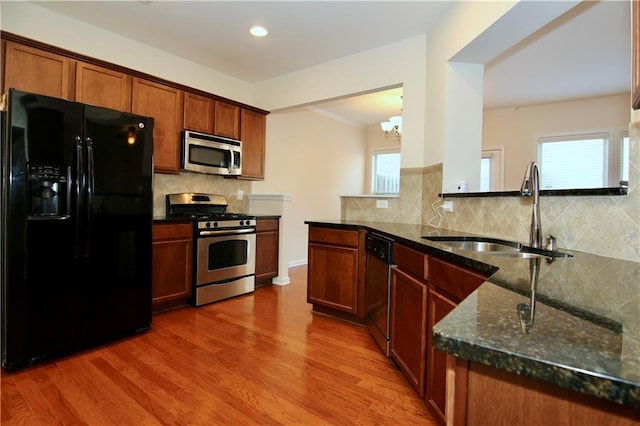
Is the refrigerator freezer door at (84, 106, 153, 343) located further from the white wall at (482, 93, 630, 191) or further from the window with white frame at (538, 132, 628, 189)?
the window with white frame at (538, 132, 628, 189)

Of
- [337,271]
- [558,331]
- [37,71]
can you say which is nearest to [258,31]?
[37,71]

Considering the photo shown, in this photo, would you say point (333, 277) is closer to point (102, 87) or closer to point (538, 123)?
point (102, 87)

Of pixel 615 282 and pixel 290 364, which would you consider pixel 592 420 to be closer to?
pixel 615 282

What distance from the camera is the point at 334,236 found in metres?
2.98

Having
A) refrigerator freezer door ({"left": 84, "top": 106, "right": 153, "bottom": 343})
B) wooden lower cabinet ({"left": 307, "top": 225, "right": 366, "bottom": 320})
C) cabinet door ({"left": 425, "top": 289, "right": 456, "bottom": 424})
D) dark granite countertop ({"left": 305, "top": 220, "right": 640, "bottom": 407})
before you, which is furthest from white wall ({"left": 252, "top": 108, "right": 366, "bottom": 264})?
dark granite countertop ({"left": 305, "top": 220, "right": 640, "bottom": 407})

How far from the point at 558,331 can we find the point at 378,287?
6.25 feet

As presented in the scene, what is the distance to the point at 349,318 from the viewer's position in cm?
300

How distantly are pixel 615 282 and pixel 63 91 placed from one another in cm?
364

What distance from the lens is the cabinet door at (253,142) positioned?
4137 mm

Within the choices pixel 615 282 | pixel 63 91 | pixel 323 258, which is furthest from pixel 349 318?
pixel 63 91

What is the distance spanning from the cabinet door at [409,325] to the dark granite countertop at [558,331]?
0.84 metres

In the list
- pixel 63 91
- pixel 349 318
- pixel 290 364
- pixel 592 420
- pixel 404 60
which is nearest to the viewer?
pixel 592 420

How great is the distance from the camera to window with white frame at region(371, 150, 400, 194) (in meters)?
6.90

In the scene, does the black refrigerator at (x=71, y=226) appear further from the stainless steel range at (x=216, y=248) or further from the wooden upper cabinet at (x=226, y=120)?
the wooden upper cabinet at (x=226, y=120)
